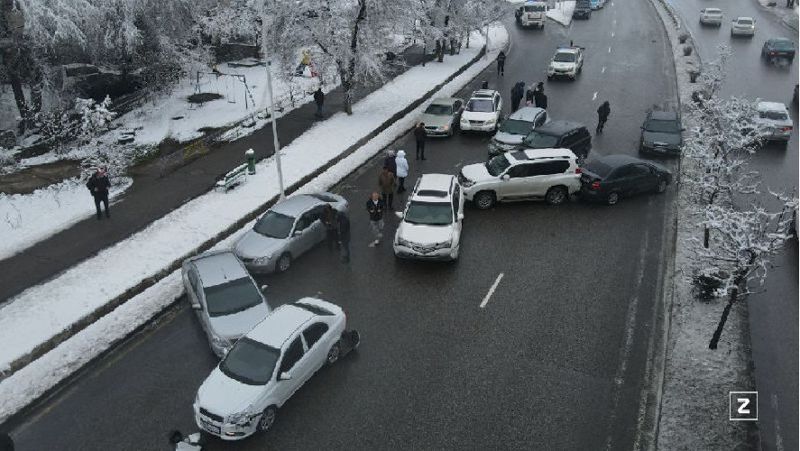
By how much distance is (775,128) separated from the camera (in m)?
24.7

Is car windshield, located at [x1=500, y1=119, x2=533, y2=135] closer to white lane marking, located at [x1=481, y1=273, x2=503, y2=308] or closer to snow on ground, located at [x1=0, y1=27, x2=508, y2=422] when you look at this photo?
snow on ground, located at [x1=0, y1=27, x2=508, y2=422]

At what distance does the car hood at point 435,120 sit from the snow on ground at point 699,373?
1267cm

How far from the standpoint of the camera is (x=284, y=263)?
16.9m

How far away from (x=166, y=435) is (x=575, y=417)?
25.1ft

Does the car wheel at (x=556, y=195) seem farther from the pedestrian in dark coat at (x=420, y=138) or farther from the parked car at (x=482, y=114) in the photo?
the parked car at (x=482, y=114)

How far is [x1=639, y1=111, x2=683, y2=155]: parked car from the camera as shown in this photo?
78.1ft

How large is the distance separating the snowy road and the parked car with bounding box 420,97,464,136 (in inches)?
287

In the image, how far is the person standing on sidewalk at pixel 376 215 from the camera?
17656 millimetres

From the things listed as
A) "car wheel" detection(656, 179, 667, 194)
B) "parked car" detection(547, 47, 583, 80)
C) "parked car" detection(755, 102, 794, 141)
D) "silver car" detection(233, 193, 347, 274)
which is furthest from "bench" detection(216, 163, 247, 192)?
"parked car" detection(547, 47, 583, 80)

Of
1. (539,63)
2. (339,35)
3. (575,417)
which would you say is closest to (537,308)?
(575,417)

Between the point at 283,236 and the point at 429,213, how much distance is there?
13.5ft

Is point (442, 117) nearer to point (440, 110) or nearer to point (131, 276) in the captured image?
point (440, 110)

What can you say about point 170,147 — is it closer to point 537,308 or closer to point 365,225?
point 365,225

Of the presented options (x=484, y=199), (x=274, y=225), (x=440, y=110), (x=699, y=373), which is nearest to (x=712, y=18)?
(x=440, y=110)
